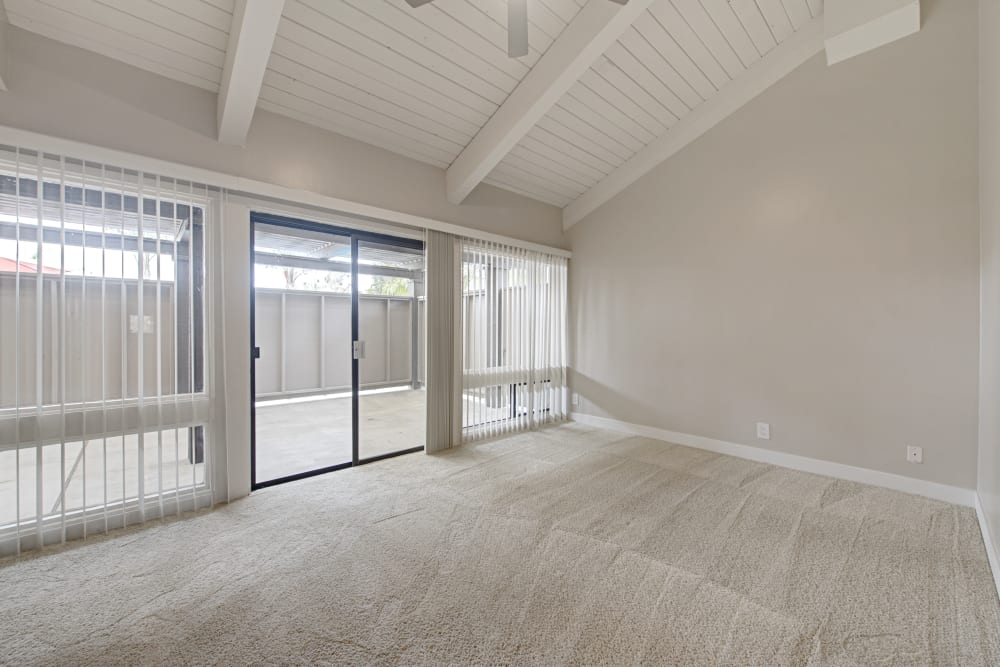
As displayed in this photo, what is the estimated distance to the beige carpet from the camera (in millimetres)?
1592

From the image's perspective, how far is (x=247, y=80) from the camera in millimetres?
2459

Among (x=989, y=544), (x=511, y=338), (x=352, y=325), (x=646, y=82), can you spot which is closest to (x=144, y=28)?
(x=352, y=325)

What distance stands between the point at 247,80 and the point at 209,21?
32 cm

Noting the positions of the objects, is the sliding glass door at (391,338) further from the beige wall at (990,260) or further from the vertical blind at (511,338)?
the beige wall at (990,260)

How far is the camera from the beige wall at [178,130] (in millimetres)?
2221

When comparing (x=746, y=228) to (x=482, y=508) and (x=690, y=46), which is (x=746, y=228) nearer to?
(x=690, y=46)

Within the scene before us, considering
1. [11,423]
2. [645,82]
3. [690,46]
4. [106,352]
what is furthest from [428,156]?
[11,423]

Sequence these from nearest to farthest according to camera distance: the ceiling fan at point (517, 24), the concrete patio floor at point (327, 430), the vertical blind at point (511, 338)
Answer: the ceiling fan at point (517, 24) < the concrete patio floor at point (327, 430) < the vertical blind at point (511, 338)

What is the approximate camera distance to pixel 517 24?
2.19 m

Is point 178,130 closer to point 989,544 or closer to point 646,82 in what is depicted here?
point 646,82

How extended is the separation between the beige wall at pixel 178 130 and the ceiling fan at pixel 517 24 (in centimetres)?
152

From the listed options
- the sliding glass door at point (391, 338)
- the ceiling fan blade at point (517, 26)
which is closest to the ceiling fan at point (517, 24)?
the ceiling fan blade at point (517, 26)

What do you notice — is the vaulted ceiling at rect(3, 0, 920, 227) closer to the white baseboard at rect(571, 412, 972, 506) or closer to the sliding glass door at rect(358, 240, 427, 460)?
the sliding glass door at rect(358, 240, 427, 460)

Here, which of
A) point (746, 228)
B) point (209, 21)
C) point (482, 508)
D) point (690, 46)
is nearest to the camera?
point (209, 21)
